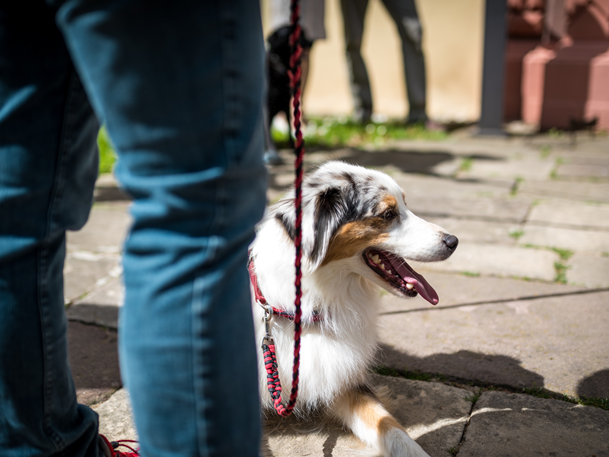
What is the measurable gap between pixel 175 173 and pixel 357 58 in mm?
6764

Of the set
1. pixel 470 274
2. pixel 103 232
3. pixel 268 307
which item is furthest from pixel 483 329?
pixel 103 232

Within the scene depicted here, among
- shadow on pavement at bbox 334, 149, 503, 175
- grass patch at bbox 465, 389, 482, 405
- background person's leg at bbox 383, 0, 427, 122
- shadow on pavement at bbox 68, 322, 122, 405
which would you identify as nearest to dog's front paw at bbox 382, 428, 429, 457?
grass patch at bbox 465, 389, 482, 405

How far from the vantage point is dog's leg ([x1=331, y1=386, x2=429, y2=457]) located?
4.99 feet

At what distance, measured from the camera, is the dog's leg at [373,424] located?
1.52m

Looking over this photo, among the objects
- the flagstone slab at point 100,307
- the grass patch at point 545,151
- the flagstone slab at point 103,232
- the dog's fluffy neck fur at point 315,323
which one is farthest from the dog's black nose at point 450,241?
the grass patch at point 545,151

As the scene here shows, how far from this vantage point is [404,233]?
6.07 ft

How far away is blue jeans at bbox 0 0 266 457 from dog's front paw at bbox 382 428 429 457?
2.40 feet

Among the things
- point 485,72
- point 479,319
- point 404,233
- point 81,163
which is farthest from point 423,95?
point 81,163

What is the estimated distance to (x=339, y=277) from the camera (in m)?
1.82

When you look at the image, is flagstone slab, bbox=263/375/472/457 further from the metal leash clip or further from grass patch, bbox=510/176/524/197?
grass patch, bbox=510/176/524/197

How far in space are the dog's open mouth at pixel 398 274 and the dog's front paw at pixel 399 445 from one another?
1.49 ft

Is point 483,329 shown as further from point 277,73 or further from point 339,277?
point 277,73

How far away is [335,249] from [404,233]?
0.83 ft

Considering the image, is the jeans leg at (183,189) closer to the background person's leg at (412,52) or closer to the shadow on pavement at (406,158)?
the shadow on pavement at (406,158)
